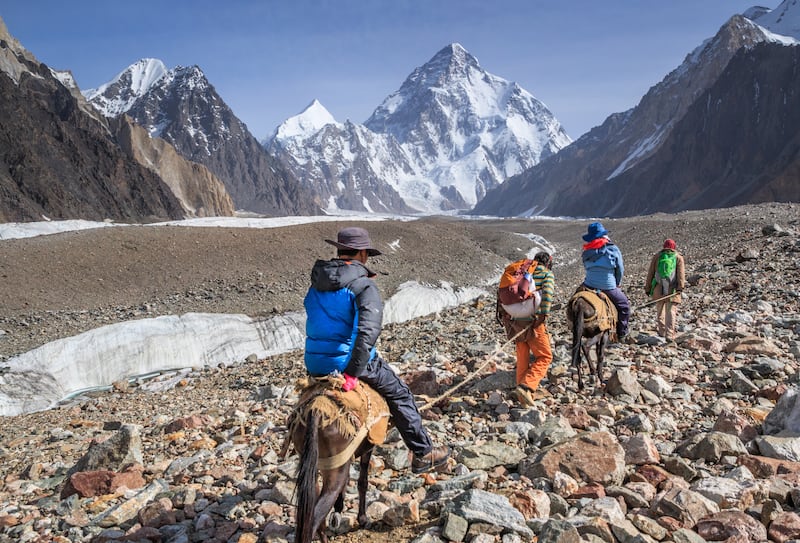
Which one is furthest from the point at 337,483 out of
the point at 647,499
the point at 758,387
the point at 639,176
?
the point at 639,176

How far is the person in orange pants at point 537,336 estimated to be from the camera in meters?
6.67

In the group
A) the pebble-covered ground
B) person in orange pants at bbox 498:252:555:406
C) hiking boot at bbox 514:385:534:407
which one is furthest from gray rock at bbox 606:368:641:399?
hiking boot at bbox 514:385:534:407

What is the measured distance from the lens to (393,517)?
401cm

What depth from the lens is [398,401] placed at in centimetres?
444

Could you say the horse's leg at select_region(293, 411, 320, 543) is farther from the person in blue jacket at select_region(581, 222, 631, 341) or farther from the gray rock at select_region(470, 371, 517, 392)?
the person in blue jacket at select_region(581, 222, 631, 341)

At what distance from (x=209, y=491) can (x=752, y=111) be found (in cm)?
10527

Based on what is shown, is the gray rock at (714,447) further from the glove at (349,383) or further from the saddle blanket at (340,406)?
the glove at (349,383)

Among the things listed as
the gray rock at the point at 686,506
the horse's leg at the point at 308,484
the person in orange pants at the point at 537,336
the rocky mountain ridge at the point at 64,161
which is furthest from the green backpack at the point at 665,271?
the rocky mountain ridge at the point at 64,161

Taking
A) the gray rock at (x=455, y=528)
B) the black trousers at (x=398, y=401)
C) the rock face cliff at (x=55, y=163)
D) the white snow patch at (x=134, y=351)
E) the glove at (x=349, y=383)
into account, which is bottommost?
the white snow patch at (x=134, y=351)

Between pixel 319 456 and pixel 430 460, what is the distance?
134 cm

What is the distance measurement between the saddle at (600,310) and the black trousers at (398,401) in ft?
12.0

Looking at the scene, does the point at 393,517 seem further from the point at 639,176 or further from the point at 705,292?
the point at 639,176

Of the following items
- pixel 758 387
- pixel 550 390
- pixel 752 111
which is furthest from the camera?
pixel 752 111

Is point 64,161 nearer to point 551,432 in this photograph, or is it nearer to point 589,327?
point 589,327
